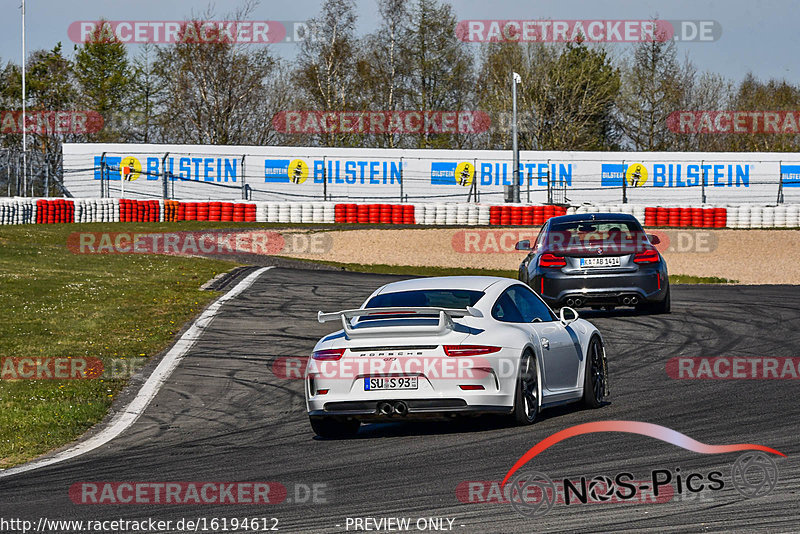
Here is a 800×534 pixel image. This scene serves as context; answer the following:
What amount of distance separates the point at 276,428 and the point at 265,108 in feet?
186

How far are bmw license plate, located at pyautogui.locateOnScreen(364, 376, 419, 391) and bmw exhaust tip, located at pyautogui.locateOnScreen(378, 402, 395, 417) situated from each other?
0.12 metres

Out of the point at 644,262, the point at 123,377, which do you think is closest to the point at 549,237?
the point at 644,262

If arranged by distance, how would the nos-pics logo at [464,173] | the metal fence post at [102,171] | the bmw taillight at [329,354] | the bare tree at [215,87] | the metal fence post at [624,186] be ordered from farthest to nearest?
the bare tree at [215,87] → the nos-pics logo at [464,173] → the metal fence post at [624,186] → the metal fence post at [102,171] → the bmw taillight at [329,354]

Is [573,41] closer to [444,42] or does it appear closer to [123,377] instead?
[444,42]

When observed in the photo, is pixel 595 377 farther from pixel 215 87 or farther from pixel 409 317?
pixel 215 87

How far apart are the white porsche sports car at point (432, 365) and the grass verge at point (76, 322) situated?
Result: 2517 mm

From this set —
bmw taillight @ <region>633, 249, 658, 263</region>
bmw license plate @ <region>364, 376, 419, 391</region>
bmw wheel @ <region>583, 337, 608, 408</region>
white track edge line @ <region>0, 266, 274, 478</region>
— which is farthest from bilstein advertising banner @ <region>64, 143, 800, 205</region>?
bmw license plate @ <region>364, 376, 419, 391</region>

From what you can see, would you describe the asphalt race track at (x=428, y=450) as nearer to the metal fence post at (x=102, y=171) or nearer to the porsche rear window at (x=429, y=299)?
the porsche rear window at (x=429, y=299)

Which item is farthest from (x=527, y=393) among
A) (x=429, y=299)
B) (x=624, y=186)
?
(x=624, y=186)

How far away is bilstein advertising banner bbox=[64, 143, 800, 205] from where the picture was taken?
4778 cm

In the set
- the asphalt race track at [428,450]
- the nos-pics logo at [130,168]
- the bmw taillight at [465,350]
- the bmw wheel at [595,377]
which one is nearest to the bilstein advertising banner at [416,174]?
the nos-pics logo at [130,168]

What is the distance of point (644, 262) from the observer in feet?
52.2

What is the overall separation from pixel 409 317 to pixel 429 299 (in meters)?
0.63

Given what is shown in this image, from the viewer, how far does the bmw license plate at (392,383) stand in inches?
334
